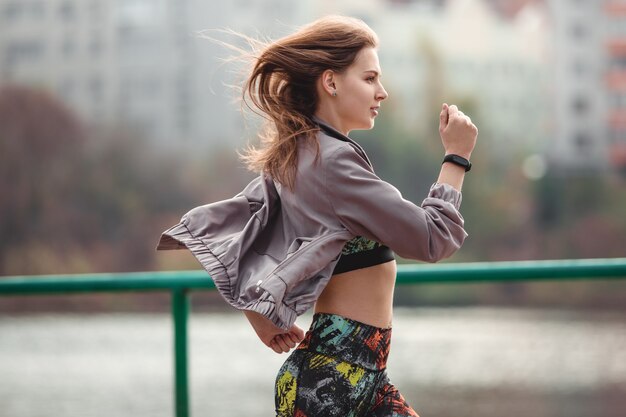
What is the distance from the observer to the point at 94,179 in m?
28.0

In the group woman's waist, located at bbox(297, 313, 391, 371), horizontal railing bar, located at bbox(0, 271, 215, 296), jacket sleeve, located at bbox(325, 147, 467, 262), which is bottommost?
horizontal railing bar, located at bbox(0, 271, 215, 296)

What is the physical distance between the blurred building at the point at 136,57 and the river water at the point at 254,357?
6395 mm

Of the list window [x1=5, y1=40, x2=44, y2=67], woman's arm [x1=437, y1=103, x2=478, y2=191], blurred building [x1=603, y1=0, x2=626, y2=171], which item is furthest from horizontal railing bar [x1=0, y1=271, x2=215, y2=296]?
window [x1=5, y1=40, x2=44, y2=67]

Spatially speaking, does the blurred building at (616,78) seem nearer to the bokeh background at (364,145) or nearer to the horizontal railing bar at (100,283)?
the bokeh background at (364,145)

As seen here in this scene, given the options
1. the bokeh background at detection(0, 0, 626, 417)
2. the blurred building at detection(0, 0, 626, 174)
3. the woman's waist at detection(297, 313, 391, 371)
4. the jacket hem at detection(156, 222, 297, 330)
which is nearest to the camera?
the jacket hem at detection(156, 222, 297, 330)

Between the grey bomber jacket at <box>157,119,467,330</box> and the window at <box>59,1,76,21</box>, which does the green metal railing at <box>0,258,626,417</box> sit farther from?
the window at <box>59,1,76,21</box>

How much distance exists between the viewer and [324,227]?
1551mm

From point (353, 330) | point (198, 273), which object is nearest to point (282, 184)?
point (353, 330)

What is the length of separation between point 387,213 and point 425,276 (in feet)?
2.79

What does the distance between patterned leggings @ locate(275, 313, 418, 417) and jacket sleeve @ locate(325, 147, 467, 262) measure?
17cm

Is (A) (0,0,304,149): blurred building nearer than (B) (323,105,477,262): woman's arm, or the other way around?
(B) (323,105,477,262): woman's arm

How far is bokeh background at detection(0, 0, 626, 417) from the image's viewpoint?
2681 cm

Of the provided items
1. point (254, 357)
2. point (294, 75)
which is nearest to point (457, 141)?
point (294, 75)

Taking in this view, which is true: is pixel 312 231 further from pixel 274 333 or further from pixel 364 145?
pixel 364 145
